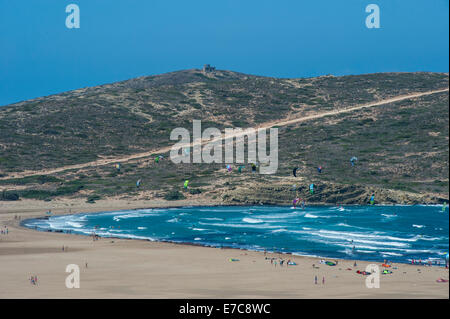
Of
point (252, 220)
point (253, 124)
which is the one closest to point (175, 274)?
point (252, 220)

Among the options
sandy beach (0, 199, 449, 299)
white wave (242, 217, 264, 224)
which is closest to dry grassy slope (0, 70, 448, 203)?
white wave (242, 217, 264, 224)

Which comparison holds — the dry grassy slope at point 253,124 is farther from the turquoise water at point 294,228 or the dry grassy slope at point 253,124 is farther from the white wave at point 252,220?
the white wave at point 252,220

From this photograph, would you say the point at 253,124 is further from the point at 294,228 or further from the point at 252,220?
the point at 294,228

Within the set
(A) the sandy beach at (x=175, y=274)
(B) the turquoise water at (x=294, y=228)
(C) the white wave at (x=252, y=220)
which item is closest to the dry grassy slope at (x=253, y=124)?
(B) the turquoise water at (x=294, y=228)

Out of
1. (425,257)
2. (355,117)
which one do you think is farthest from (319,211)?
(355,117)

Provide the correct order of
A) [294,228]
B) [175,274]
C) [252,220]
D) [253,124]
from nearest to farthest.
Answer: [175,274]
[294,228]
[252,220]
[253,124]
